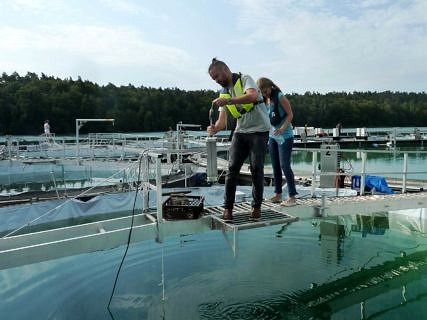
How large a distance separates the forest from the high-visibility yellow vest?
5828 centimetres

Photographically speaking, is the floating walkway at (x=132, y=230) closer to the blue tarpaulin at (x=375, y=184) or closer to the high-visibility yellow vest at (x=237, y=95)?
the high-visibility yellow vest at (x=237, y=95)

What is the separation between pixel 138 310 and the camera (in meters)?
5.46

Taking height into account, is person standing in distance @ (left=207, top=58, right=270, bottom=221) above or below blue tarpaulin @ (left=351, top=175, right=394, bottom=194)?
above

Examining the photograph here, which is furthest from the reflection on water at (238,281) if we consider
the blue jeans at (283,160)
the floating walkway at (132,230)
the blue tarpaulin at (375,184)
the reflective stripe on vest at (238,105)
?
the reflective stripe on vest at (238,105)

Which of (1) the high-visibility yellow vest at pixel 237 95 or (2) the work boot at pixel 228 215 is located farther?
(2) the work boot at pixel 228 215

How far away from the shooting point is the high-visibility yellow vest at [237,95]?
4406mm

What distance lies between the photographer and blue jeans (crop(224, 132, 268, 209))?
15.2ft

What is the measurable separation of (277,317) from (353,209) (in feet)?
7.64

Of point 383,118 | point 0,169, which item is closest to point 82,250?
point 0,169

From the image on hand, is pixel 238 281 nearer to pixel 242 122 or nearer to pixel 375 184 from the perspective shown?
pixel 242 122

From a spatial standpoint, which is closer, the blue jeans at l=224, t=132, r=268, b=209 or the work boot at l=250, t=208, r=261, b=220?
the blue jeans at l=224, t=132, r=268, b=209

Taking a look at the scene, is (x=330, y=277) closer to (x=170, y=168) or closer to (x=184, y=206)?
(x=184, y=206)

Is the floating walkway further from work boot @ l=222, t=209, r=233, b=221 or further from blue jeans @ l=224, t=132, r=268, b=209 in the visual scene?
blue jeans @ l=224, t=132, r=268, b=209

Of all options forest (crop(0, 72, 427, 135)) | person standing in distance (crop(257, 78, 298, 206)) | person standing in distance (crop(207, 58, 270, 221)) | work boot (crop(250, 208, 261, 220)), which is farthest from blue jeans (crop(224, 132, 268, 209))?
forest (crop(0, 72, 427, 135))
